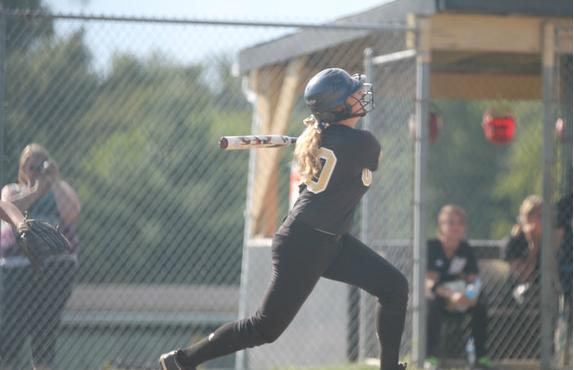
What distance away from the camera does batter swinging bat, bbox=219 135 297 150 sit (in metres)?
6.43

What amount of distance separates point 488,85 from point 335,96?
5.65 m

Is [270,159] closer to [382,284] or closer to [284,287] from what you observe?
[382,284]

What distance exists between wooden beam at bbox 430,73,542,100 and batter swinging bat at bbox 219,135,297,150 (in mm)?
5288

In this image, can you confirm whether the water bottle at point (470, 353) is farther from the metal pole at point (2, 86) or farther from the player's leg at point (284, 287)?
the metal pole at point (2, 86)

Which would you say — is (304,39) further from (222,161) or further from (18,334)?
(222,161)

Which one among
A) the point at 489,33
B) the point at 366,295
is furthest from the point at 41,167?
the point at 489,33

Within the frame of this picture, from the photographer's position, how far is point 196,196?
1108 inches

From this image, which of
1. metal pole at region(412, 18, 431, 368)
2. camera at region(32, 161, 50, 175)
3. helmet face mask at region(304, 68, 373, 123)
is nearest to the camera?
helmet face mask at region(304, 68, 373, 123)

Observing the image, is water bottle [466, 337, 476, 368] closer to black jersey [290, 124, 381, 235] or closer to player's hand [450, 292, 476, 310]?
player's hand [450, 292, 476, 310]

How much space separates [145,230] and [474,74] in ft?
56.0

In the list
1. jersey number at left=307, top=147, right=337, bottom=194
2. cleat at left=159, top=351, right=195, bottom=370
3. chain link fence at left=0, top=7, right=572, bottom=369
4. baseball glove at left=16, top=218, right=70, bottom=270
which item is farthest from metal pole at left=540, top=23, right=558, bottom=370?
baseball glove at left=16, top=218, right=70, bottom=270

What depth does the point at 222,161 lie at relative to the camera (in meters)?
26.0

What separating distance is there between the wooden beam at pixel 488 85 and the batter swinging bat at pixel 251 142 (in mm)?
5288

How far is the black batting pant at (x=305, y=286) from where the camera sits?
253 inches
